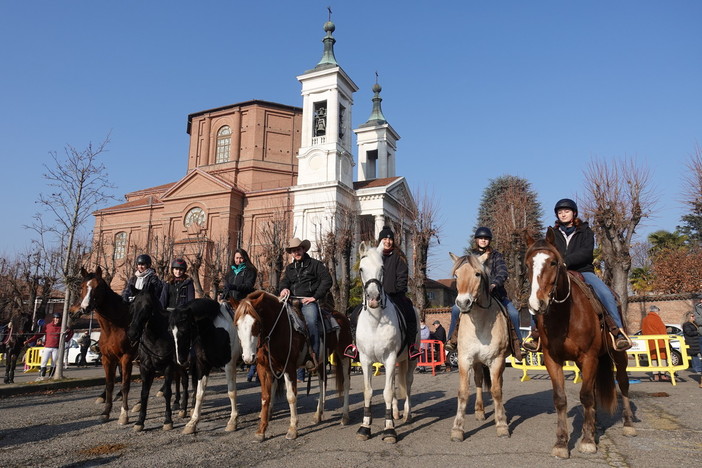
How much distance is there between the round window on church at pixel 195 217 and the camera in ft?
148

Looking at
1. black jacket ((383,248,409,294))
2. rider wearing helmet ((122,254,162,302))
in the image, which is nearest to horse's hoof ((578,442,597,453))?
black jacket ((383,248,409,294))

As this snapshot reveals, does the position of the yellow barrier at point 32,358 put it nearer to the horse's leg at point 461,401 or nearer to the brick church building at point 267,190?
the brick church building at point 267,190

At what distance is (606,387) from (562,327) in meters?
1.42

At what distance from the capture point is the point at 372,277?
18.9ft

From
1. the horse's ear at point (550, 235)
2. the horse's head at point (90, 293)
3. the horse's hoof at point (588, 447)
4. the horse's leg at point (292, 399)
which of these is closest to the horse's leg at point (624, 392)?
the horse's hoof at point (588, 447)

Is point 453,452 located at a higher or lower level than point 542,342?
lower

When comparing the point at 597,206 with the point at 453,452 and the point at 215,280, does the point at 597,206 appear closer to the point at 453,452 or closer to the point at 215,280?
the point at 453,452

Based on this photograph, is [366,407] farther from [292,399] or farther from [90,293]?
[90,293]

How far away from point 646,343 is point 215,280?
22.4m

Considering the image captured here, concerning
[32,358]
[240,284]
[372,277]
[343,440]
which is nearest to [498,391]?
[343,440]

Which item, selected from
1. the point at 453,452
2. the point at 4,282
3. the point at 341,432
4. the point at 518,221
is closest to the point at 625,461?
the point at 453,452

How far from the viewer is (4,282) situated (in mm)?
42656

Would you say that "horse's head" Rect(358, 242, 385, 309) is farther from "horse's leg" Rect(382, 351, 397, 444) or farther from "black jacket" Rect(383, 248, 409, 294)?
"black jacket" Rect(383, 248, 409, 294)

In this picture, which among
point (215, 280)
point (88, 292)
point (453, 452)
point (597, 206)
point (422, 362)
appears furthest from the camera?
point (215, 280)
